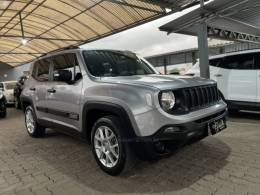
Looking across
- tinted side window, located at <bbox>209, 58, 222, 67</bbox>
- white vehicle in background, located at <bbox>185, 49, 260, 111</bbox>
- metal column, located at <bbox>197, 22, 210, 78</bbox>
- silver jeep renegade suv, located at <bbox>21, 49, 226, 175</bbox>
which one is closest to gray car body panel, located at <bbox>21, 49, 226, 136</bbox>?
silver jeep renegade suv, located at <bbox>21, 49, 226, 175</bbox>

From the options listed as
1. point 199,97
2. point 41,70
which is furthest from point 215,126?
point 41,70

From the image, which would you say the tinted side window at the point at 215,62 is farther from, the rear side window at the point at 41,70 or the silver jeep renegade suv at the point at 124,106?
the rear side window at the point at 41,70

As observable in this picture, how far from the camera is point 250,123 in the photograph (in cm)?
694

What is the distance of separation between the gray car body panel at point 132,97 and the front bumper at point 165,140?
59mm

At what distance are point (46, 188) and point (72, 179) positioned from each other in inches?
15.0

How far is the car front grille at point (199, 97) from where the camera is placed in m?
3.60

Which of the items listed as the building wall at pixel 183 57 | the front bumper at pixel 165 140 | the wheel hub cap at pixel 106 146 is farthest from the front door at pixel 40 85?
the building wall at pixel 183 57

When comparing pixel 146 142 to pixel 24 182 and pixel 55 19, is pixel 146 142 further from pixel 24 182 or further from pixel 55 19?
pixel 55 19

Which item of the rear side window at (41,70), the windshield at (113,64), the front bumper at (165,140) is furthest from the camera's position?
the rear side window at (41,70)

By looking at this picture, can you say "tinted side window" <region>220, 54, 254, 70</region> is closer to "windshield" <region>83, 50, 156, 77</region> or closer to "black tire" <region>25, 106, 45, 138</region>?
"windshield" <region>83, 50, 156, 77</region>

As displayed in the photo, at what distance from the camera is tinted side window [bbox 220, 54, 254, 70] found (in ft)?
24.7

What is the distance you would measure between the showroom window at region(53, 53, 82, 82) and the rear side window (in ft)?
1.38

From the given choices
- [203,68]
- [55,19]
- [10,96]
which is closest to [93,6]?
[55,19]

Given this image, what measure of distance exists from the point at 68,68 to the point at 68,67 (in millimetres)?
31
